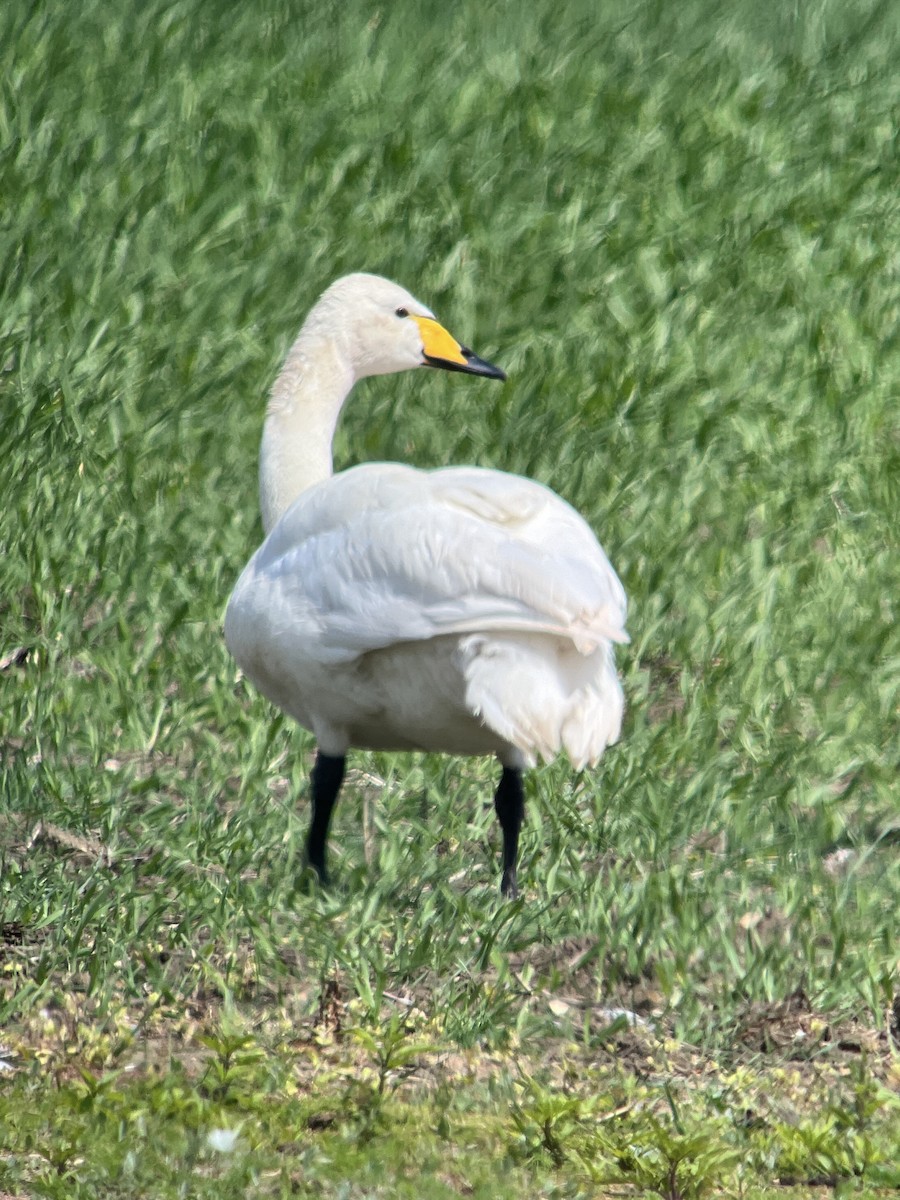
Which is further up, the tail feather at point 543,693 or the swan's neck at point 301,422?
the swan's neck at point 301,422

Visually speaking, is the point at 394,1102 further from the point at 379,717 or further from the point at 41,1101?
the point at 379,717

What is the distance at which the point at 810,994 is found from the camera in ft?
14.1

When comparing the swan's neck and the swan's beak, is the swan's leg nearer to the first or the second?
the swan's neck

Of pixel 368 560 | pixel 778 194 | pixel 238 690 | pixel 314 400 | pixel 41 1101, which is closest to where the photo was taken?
pixel 41 1101

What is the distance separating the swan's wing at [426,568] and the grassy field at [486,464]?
0.61 m

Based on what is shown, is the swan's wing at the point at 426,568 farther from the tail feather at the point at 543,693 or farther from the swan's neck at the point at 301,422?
the swan's neck at the point at 301,422

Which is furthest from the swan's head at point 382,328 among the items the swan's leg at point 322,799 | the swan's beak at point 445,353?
the swan's leg at point 322,799

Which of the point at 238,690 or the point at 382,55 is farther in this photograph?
the point at 382,55

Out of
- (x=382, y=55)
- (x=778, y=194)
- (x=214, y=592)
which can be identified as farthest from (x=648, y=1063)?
(x=382, y=55)

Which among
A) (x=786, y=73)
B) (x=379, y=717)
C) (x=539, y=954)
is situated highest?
(x=786, y=73)

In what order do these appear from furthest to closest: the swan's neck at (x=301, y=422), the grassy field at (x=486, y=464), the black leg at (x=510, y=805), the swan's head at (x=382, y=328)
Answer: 1. the swan's head at (x=382, y=328)
2. the swan's neck at (x=301, y=422)
3. the black leg at (x=510, y=805)
4. the grassy field at (x=486, y=464)

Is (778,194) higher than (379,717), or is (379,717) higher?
(778,194)

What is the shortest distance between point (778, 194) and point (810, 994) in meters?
5.21

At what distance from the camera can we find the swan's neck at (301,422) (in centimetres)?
531
